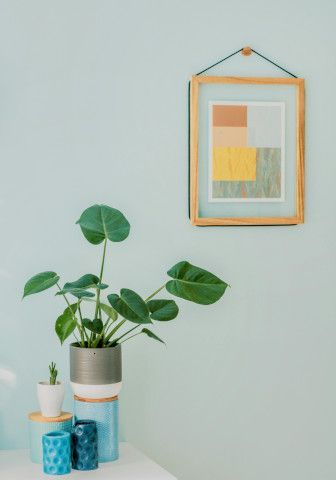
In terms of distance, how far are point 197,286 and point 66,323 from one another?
0.35 metres

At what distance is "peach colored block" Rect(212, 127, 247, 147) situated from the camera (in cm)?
236

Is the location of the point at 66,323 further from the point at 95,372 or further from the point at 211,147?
the point at 211,147

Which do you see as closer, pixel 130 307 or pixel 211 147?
pixel 130 307

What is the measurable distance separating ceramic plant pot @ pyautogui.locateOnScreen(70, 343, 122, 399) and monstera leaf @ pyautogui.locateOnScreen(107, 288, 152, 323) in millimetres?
132

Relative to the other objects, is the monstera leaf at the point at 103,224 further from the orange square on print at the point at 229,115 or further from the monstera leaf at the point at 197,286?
the orange square on print at the point at 229,115

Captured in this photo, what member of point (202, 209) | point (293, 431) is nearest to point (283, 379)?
point (293, 431)

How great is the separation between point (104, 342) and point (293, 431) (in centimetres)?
69

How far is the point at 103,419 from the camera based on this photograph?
2064mm

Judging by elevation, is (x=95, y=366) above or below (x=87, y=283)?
below

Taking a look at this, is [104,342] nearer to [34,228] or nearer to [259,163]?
[34,228]

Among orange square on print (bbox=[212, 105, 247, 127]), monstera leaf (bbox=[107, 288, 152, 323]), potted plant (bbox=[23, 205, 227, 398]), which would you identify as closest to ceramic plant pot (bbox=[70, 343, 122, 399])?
potted plant (bbox=[23, 205, 227, 398])

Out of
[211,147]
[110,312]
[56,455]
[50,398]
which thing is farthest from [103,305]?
[211,147]

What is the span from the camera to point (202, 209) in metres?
2.36

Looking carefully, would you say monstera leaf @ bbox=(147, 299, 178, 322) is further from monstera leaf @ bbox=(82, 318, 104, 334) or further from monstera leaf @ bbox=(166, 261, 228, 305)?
monstera leaf @ bbox=(82, 318, 104, 334)
